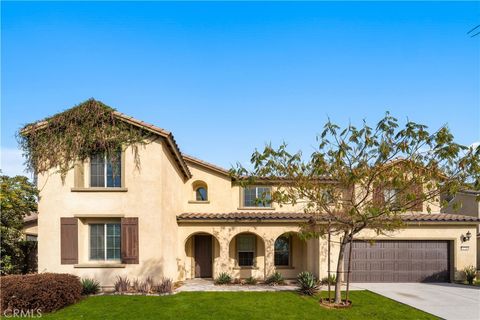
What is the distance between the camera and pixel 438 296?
13.7 metres

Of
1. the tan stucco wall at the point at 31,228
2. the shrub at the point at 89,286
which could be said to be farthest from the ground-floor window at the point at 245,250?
the tan stucco wall at the point at 31,228

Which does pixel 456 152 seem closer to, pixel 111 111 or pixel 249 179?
pixel 249 179

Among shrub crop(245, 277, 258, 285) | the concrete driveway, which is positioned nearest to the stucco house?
shrub crop(245, 277, 258, 285)

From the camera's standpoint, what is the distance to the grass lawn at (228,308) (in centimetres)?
1072

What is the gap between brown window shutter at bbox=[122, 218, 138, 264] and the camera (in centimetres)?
1375

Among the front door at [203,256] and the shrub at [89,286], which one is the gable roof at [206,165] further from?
the shrub at [89,286]

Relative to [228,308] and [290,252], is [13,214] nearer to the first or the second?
[228,308]

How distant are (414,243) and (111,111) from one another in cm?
1666

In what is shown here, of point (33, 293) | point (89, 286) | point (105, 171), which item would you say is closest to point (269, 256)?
point (89, 286)

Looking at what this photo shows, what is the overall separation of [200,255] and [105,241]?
6.64 meters

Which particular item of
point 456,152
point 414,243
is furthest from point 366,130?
point 414,243

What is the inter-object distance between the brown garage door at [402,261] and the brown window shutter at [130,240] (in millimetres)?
11134
